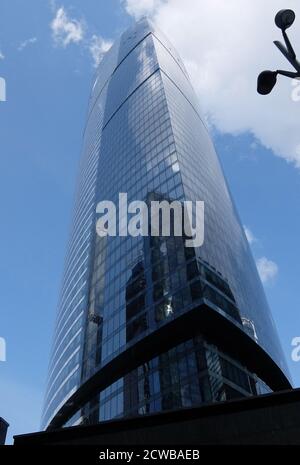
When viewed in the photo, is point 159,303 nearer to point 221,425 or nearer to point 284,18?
point 221,425

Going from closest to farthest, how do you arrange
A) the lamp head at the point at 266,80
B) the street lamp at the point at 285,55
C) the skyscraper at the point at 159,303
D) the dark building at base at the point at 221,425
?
1. the street lamp at the point at 285,55
2. the lamp head at the point at 266,80
3. the dark building at base at the point at 221,425
4. the skyscraper at the point at 159,303

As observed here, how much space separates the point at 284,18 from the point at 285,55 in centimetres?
82

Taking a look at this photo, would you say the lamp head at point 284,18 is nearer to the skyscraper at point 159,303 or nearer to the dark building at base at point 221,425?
the dark building at base at point 221,425

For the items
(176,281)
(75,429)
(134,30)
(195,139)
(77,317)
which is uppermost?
(134,30)

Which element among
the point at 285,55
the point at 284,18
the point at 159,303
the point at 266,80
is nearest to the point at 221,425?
the point at 266,80

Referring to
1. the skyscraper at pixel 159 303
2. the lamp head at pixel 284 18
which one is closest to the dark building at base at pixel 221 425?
the lamp head at pixel 284 18

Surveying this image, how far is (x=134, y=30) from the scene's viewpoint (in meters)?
191

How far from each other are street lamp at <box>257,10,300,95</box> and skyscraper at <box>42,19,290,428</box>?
5094cm

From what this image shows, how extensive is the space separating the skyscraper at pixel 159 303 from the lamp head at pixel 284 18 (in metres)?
51.9

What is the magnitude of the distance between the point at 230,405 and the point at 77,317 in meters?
66.5

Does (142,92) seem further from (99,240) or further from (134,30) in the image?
(134,30)

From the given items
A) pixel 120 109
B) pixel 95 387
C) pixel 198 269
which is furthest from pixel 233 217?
pixel 120 109

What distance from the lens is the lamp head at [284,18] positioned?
391 inches

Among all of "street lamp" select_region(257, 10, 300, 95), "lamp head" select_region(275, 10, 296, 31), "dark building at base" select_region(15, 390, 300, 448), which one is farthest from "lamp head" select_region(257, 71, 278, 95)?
"dark building at base" select_region(15, 390, 300, 448)
